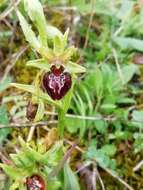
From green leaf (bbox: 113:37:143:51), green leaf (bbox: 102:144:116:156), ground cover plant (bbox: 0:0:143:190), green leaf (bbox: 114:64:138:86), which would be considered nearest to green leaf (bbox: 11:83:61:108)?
ground cover plant (bbox: 0:0:143:190)

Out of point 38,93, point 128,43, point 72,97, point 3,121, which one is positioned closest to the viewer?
point 38,93

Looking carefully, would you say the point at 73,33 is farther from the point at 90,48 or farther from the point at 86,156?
the point at 86,156

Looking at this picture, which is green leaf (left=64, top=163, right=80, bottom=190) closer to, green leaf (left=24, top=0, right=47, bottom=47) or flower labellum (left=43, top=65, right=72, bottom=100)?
flower labellum (left=43, top=65, right=72, bottom=100)

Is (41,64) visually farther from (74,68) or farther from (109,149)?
(109,149)

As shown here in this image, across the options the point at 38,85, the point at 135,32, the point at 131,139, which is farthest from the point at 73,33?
the point at 38,85

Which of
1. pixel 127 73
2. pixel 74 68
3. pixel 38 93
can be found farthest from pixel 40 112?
pixel 127 73

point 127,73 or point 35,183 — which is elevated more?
point 127,73
